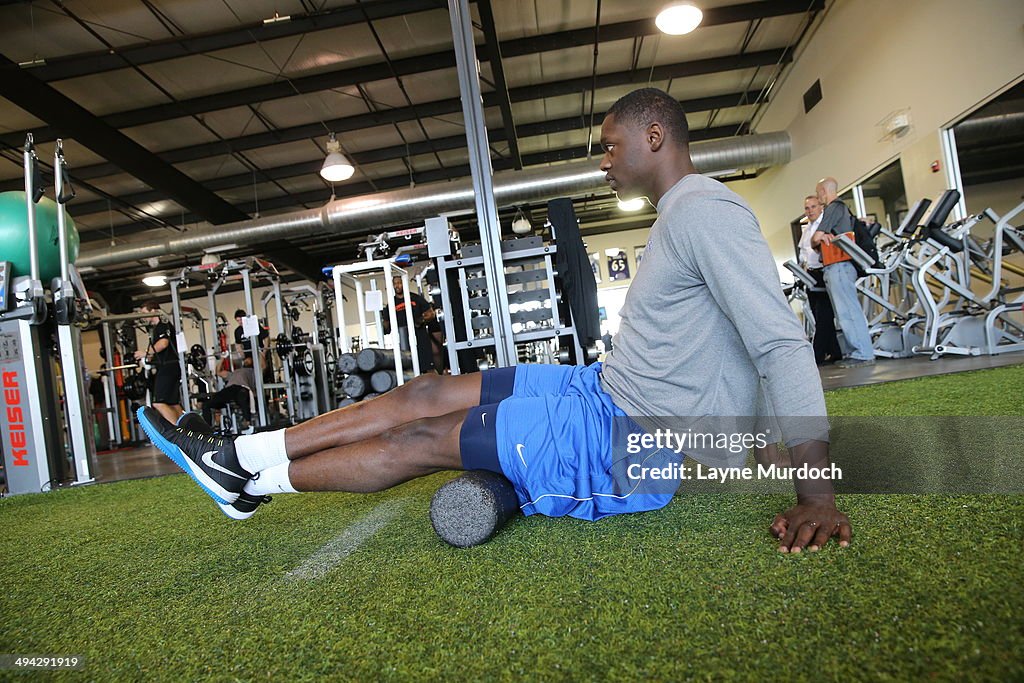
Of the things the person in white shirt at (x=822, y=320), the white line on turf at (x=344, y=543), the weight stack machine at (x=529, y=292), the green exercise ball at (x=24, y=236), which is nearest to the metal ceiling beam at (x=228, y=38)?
the green exercise ball at (x=24, y=236)


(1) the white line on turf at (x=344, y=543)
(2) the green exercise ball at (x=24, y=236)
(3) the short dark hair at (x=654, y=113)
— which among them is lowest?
(1) the white line on turf at (x=344, y=543)

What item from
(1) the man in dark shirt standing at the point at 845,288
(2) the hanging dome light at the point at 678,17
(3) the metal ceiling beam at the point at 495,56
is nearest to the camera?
(1) the man in dark shirt standing at the point at 845,288

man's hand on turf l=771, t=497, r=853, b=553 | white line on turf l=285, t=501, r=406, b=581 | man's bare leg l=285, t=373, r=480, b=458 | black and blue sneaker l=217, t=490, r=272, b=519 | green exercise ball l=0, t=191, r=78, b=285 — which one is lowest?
white line on turf l=285, t=501, r=406, b=581

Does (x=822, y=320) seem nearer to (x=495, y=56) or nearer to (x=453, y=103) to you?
(x=495, y=56)

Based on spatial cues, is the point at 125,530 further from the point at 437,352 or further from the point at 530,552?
the point at 437,352

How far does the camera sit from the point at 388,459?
1.43m

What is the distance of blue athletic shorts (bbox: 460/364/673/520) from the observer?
1349 millimetres

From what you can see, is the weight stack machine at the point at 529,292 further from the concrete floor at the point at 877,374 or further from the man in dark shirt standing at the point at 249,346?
the man in dark shirt standing at the point at 249,346

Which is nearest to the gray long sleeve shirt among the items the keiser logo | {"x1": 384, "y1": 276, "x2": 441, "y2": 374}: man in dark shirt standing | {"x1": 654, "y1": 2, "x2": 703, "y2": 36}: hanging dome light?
the keiser logo

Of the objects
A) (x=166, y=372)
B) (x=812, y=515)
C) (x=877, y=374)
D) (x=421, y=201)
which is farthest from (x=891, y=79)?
(x=166, y=372)

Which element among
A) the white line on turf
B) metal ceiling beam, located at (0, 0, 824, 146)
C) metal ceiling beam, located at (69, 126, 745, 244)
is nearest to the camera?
the white line on turf

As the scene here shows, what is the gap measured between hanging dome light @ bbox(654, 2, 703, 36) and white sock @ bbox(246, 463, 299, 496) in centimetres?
617

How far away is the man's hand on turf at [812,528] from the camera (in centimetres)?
106

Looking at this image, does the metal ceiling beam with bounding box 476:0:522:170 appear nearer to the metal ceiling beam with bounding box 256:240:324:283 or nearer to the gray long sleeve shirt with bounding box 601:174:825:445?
the metal ceiling beam with bounding box 256:240:324:283
